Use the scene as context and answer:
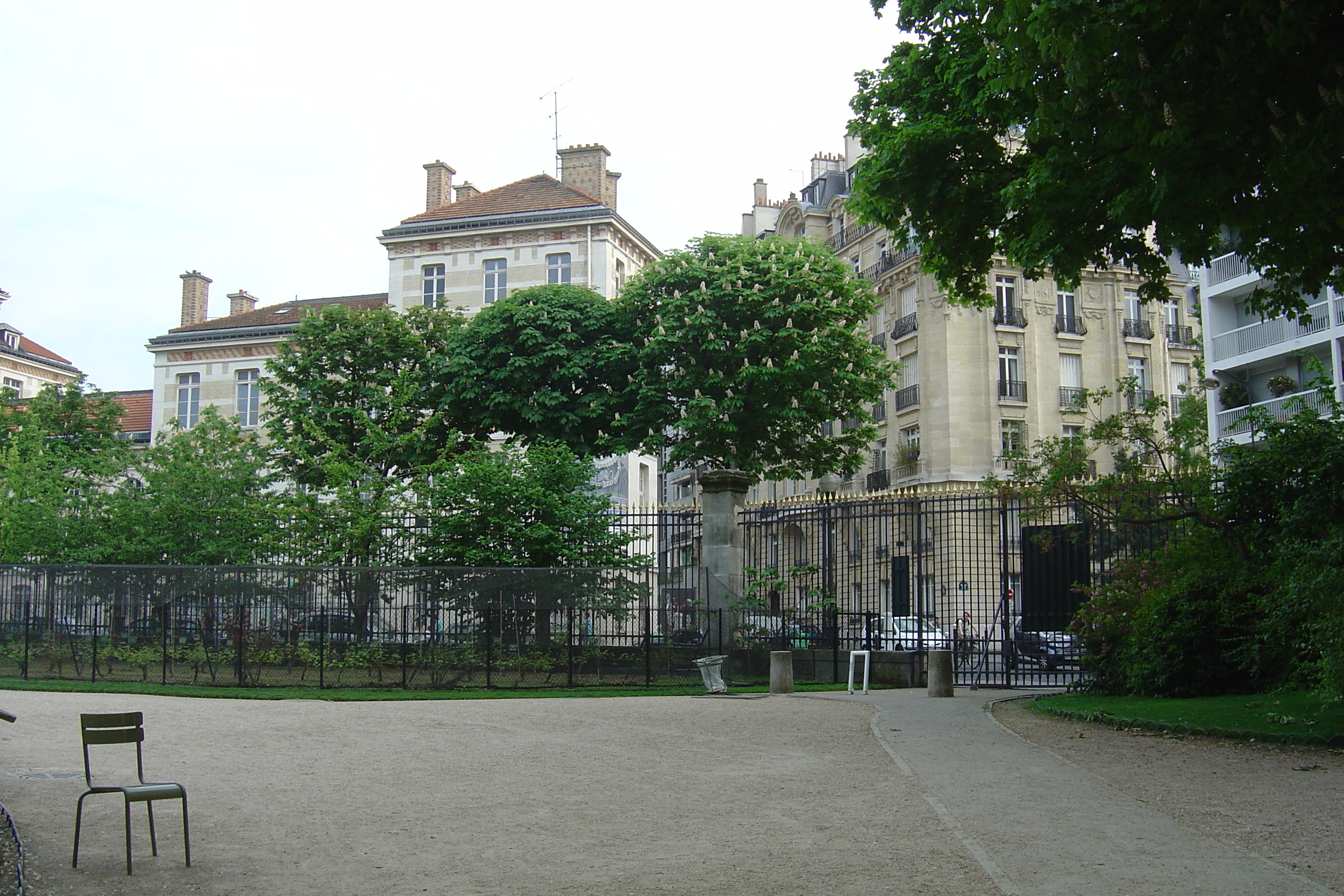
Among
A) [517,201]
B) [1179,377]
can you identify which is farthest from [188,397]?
[1179,377]

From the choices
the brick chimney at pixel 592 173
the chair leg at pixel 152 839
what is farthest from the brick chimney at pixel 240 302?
the chair leg at pixel 152 839

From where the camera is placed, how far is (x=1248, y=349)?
124ft

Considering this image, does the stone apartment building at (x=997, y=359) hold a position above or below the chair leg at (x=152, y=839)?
above

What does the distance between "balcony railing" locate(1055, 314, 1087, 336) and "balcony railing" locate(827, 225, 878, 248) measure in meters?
8.91

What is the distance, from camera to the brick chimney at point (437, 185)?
51875mm

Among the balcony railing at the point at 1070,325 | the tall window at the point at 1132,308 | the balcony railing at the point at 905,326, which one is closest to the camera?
the balcony railing at the point at 1070,325

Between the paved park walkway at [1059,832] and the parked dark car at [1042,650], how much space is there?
848 cm

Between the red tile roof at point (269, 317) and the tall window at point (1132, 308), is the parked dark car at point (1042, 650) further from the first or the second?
the red tile roof at point (269, 317)

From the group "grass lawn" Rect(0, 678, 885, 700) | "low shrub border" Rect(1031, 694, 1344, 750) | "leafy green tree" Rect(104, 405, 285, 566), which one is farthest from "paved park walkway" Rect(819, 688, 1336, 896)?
"leafy green tree" Rect(104, 405, 285, 566)

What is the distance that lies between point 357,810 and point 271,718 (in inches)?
303

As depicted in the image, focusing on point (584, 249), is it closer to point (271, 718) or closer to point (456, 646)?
point (456, 646)

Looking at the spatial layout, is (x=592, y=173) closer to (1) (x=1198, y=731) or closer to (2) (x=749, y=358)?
(2) (x=749, y=358)

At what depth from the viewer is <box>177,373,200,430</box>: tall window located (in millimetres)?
52634

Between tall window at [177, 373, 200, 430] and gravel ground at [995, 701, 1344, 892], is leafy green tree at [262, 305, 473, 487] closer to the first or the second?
tall window at [177, 373, 200, 430]
